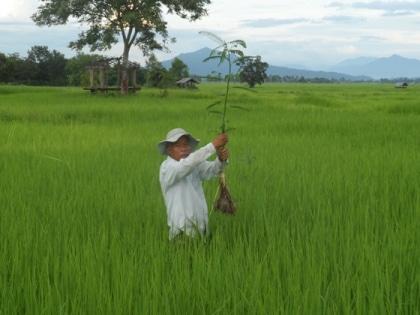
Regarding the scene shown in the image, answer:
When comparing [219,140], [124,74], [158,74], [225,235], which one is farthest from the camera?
[124,74]

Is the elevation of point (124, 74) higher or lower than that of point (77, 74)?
lower

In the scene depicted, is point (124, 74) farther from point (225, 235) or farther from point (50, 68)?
point (50, 68)

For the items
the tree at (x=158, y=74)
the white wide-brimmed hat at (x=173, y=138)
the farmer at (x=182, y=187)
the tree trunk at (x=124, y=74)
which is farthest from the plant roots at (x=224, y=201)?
the tree trunk at (x=124, y=74)

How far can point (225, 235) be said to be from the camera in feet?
9.62

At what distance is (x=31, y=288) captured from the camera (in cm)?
A: 207

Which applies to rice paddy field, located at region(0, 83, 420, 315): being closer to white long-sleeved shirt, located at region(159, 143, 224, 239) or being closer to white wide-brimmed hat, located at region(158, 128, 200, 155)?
white long-sleeved shirt, located at region(159, 143, 224, 239)

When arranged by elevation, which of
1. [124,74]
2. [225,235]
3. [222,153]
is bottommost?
[225,235]

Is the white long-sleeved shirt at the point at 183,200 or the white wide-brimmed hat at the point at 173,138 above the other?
the white wide-brimmed hat at the point at 173,138

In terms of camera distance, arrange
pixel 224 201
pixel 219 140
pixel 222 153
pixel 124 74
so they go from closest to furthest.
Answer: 1. pixel 219 140
2. pixel 222 153
3. pixel 224 201
4. pixel 124 74

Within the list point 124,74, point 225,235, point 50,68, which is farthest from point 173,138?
point 50,68

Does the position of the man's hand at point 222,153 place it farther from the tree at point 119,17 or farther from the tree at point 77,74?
the tree at point 77,74

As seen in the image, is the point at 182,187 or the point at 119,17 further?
the point at 119,17

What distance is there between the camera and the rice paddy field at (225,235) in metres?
1.99

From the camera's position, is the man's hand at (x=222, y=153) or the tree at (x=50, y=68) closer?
the man's hand at (x=222, y=153)
